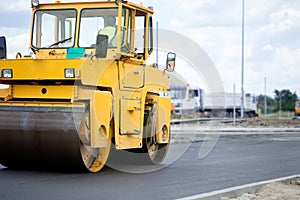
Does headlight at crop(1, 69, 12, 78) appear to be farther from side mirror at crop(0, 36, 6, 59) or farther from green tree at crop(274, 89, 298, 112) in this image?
green tree at crop(274, 89, 298, 112)

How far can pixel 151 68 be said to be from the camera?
42.8 feet

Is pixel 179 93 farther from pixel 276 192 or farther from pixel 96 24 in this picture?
pixel 276 192

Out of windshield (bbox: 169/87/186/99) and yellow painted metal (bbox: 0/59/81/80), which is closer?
yellow painted metal (bbox: 0/59/81/80)

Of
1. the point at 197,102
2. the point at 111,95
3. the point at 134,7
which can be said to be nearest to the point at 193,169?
the point at 111,95

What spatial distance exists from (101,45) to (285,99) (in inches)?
3499

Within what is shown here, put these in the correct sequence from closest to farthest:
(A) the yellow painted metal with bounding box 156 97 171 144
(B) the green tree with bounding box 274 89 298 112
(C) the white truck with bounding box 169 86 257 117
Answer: (A) the yellow painted metal with bounding box 156 97 171 144, (C) the white truck with bounding box 169 86 257 117, (B) the green tree with bounding box 274 89 298 112

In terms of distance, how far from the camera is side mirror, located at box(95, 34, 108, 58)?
36.5 feet

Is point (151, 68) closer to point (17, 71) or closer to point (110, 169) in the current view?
point (110, 169)

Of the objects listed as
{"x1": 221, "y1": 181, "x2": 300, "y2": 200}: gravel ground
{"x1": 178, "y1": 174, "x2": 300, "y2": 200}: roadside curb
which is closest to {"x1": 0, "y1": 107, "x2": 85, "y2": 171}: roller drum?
{"x1": 178, "y1": 174, "x2": 300, "y2": 200}: roadside curb

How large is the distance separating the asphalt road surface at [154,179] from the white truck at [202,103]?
1847 inches

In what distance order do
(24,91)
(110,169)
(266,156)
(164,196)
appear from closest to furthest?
(164,196) → (24,91) → (110,169) → (266,156)

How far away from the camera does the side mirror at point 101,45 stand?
1113 centimetres

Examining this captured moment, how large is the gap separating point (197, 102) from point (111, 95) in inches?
2169

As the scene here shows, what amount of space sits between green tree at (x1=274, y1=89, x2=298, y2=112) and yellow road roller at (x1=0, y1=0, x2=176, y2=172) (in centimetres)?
8154
